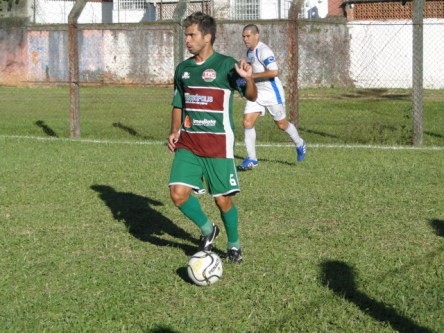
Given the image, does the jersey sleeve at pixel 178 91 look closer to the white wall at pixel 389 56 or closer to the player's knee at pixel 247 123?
the player's knee at pixel 247 123

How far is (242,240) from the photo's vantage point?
827 centimetres

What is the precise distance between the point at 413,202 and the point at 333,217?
1.16m

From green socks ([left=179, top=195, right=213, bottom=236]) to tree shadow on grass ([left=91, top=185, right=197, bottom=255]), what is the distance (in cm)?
33

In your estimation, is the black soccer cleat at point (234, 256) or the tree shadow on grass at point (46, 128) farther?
the tree shadow on grass at point (46, 128)

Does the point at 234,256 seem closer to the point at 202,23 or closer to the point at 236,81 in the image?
the point at 236,81

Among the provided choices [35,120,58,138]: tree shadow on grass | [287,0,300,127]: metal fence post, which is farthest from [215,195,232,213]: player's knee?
[35,120,58,138]: tree shadow on grass

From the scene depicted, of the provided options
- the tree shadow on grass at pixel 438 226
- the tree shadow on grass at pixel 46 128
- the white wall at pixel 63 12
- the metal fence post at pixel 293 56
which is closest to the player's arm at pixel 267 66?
the metal fence post at pixel 293 56

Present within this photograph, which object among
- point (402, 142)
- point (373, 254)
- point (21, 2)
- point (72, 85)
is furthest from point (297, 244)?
point (21, 2)

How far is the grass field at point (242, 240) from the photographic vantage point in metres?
6.02

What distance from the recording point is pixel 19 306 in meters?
6.22

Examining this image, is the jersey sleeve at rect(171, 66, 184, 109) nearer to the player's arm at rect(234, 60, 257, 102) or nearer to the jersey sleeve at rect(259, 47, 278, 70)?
the player's arm at rect(234, 60, 257, 102)

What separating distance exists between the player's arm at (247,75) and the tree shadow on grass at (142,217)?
1420 millimetres

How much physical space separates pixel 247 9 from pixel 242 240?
91.5 ft

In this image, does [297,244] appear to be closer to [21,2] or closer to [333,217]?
[333,217]
